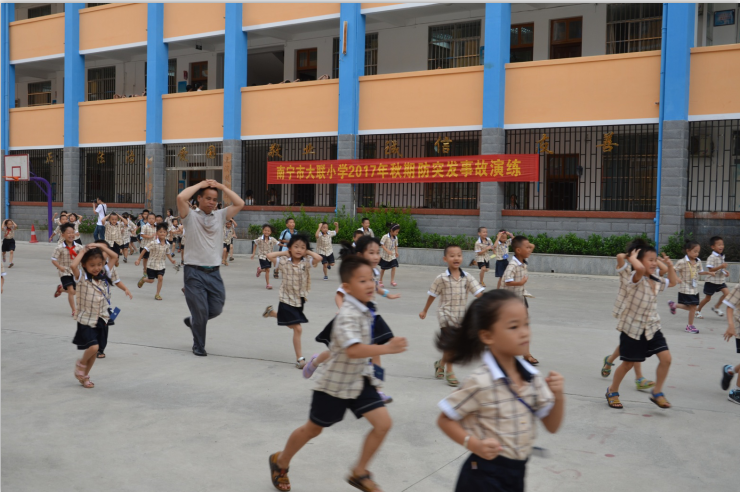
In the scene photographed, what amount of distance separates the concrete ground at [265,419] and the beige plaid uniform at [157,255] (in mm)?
3114

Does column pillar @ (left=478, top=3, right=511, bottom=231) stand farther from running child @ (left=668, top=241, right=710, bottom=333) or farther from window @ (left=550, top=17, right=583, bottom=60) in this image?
running child @ (left=668, top=241, right=710, bottom=333)

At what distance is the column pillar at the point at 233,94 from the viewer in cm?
2261

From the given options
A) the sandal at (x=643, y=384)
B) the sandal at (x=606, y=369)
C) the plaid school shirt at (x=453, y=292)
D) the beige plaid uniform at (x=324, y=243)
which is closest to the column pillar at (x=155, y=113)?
the beige plaid uniform at (x=324, y=243)

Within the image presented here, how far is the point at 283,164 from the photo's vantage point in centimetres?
2211

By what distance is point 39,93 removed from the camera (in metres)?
31.2

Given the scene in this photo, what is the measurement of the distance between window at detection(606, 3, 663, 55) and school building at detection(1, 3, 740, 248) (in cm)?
5

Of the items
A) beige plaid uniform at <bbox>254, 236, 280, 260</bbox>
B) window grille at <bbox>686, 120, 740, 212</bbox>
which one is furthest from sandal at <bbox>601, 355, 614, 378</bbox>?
window grille at <bbox>686, 120, 740, 212</bbox>

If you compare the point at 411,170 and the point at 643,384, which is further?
the point at 411,170

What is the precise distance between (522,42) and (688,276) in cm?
1224

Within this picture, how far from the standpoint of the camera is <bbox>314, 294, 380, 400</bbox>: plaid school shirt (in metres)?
3.84

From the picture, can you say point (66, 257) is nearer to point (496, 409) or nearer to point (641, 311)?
point (641, 311)

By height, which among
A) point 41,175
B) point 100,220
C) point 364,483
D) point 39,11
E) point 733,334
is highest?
point 39,11

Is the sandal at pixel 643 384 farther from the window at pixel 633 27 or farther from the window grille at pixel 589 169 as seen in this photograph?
the window at pixel 633 27

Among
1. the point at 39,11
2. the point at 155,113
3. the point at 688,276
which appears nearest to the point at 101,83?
the point at 39,11
